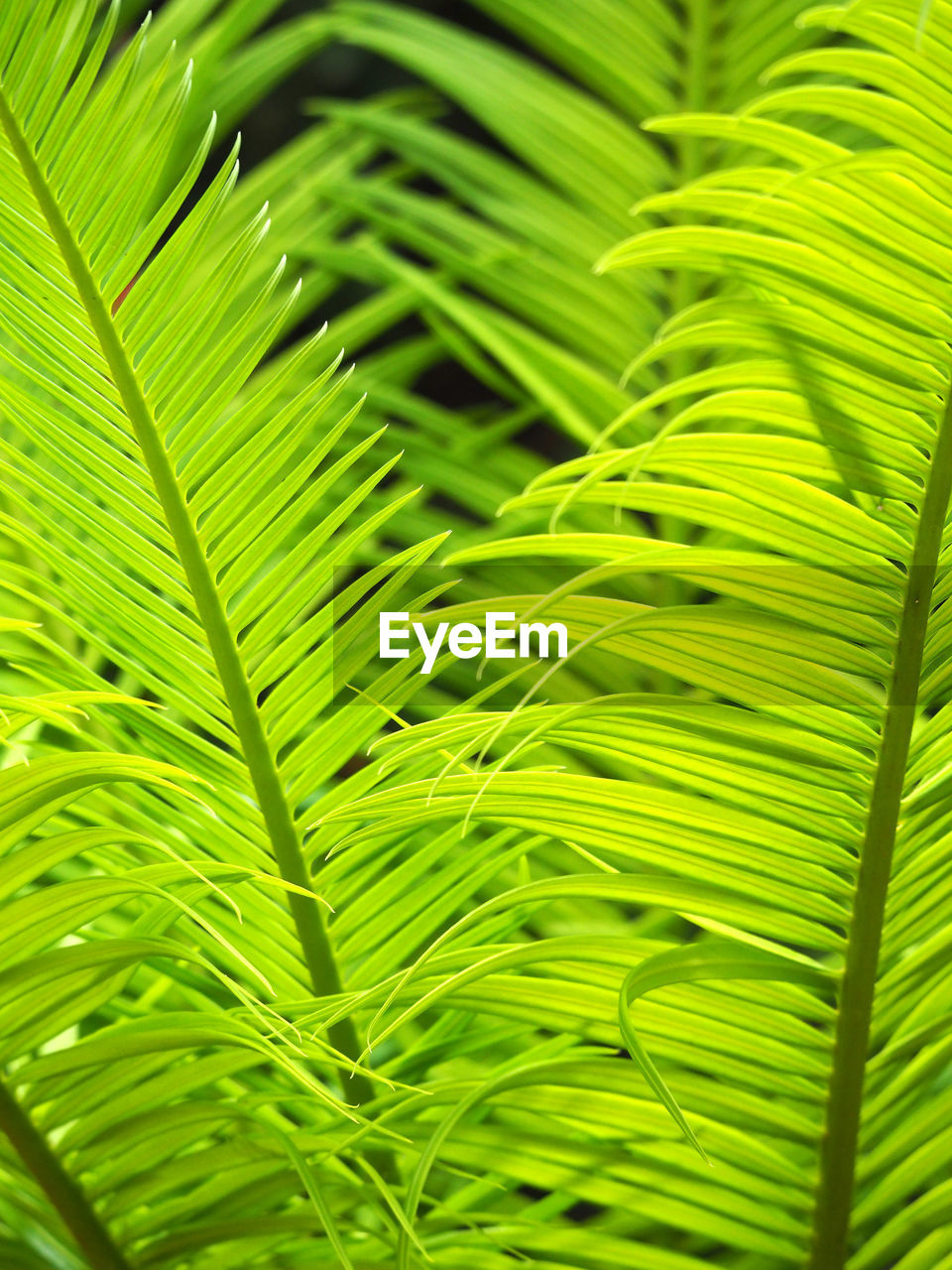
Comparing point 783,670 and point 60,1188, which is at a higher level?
point 783,670

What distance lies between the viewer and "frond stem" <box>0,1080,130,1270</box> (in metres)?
0.37

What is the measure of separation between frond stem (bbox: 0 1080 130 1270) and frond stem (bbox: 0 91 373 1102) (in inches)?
3.5

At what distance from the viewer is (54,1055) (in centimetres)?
35

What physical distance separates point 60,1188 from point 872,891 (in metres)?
0.26

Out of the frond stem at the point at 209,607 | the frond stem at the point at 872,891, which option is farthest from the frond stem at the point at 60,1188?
the frond stem at the point at 872,891

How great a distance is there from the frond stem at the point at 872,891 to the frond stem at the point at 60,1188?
0.73ft

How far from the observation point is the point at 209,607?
0.36 metres

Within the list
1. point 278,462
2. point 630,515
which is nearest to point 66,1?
point 278,462

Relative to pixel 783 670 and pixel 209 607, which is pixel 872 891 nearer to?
pixel 783 670

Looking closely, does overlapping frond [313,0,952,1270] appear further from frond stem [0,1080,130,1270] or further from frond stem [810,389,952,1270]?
frond stem [0,1080,130,1270]

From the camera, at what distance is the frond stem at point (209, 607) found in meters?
0.35

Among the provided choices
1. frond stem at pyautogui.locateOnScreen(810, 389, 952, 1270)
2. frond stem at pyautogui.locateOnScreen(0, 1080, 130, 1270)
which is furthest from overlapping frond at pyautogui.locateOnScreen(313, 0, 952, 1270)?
frond stem at pyautogui.locateOnScreen(0, 1080, 130, 1270)

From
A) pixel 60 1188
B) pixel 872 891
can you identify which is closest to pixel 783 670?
pixel 872 891

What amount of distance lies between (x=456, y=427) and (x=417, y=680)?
1.38 feet
